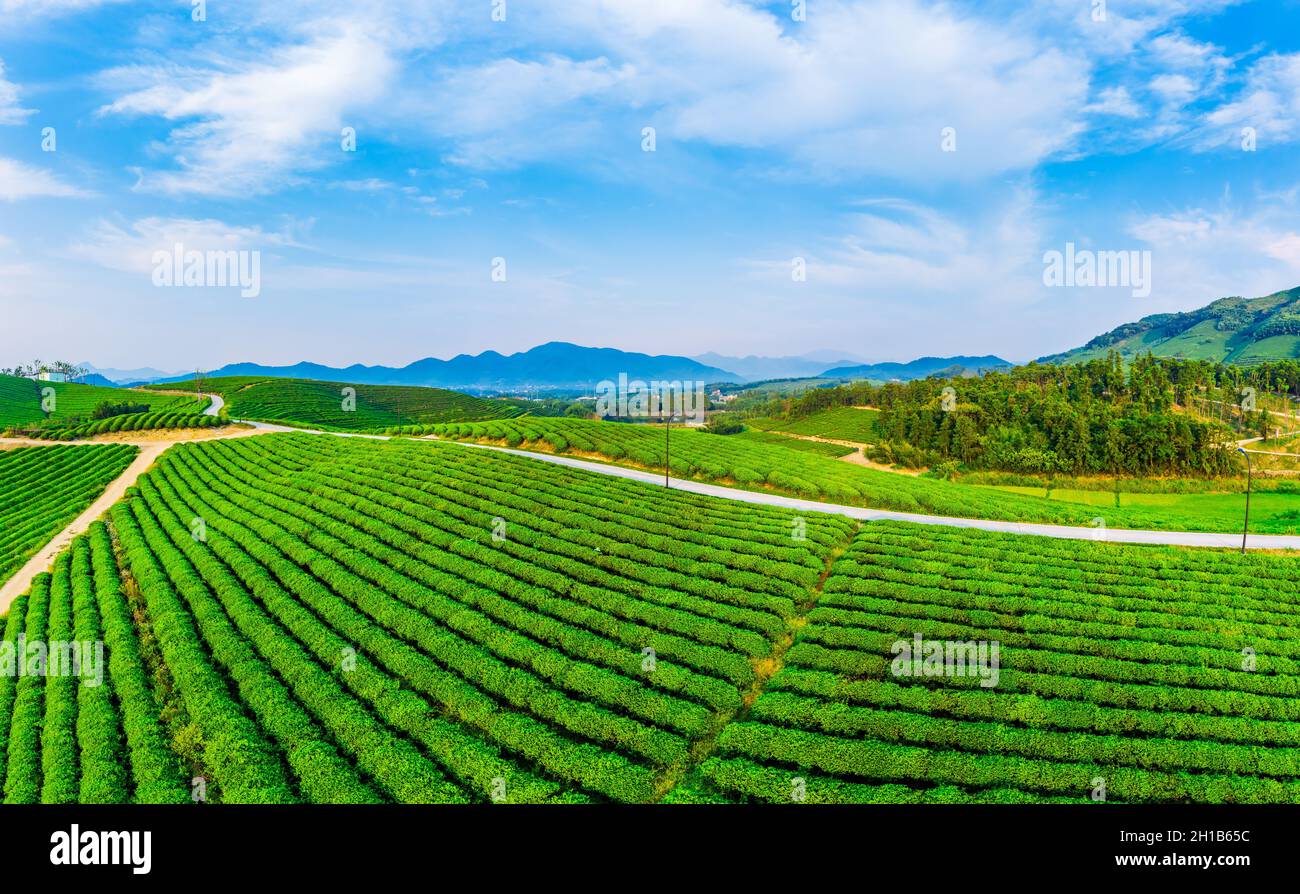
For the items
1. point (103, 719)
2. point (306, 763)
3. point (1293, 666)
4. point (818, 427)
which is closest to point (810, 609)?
point (1293, 666)

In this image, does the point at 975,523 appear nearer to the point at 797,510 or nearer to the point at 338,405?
the point at 797,510

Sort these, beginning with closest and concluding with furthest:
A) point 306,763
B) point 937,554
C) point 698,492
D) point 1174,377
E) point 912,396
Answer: point 306,763, point 937,554, point 698,492, point 1174,377, point 912,396


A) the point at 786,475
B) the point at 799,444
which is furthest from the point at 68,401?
the point at 799,444

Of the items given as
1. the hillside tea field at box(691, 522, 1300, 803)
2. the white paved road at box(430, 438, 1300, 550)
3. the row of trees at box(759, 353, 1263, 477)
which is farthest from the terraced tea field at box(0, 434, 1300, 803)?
the row of trees at box(759, 353, 1263, 477)

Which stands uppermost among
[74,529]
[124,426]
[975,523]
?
[124,426]

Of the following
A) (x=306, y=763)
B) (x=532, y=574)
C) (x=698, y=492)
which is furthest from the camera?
(x=698, y=492)
